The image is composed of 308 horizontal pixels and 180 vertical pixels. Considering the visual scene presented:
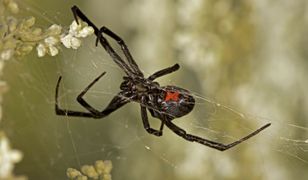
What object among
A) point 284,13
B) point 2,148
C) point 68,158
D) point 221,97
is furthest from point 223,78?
point 2,148

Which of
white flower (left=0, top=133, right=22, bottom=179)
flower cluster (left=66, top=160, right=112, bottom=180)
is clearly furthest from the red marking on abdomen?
white flower (left=0, top=133, right=22, bottom=179)

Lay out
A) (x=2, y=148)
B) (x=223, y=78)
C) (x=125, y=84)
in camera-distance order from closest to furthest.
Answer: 1. (x=2, y=148)
2. (x=125, y=84)
3. (x=223, y=78)

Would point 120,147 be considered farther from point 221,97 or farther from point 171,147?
point 221,97

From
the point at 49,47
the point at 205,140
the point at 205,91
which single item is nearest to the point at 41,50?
the point at 49,47

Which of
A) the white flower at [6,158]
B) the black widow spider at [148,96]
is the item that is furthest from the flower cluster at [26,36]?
the black widow spider at [148,96]

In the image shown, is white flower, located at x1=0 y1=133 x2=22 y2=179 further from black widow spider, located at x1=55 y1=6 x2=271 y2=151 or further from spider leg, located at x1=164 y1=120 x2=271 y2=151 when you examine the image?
spider leg, located at x1=164 y1=120 x2=271 y2=151

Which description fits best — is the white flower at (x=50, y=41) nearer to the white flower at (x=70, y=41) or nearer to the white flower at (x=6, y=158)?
the white flower at (x=70, y=41)

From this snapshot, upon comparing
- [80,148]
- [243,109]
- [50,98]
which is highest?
[50,98]
